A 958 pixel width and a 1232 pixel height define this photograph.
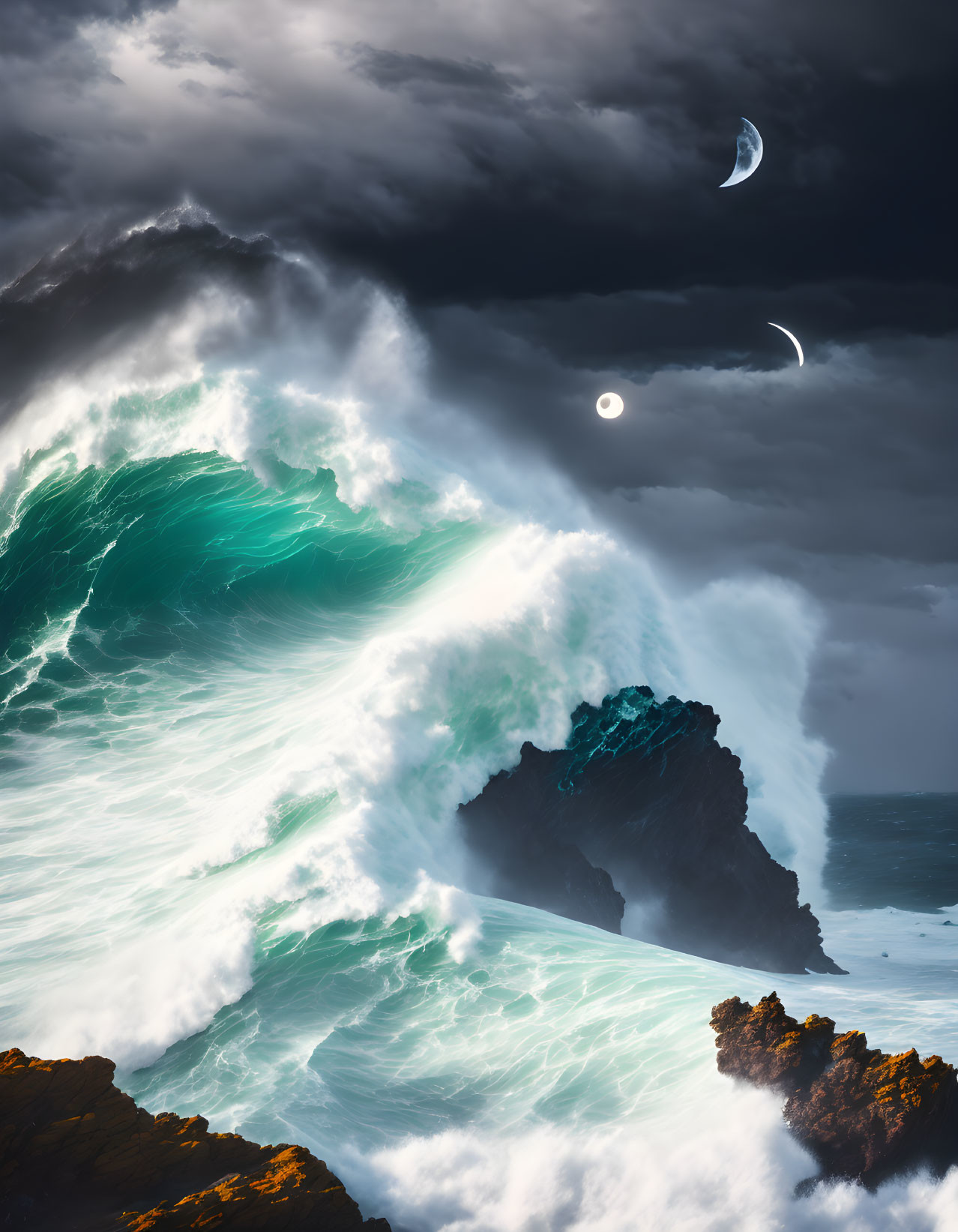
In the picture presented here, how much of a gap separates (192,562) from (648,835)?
39.0 ft

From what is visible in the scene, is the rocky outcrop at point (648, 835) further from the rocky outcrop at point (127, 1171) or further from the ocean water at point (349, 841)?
the rocky outcrop at point (127, 1171)

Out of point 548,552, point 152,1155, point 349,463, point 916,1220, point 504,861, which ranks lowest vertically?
point 916,1220

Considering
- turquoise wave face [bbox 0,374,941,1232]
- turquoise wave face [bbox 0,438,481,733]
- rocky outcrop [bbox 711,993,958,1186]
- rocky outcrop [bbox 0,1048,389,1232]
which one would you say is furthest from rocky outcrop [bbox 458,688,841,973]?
rocky outcrop [bbox 0,1048,389,1232]

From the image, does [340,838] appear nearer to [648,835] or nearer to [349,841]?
[349,841]

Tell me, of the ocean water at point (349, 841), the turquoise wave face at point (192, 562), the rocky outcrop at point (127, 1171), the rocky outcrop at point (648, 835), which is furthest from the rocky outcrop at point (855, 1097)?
the turquoise wave face at point (192, 562)

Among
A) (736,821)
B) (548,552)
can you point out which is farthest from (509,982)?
(548,552)

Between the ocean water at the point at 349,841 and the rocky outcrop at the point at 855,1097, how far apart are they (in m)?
0.24

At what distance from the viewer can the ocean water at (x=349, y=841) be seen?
28.4 feet

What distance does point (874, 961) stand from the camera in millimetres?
20188

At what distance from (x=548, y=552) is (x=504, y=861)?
6.64m

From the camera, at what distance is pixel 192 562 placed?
20031 mm

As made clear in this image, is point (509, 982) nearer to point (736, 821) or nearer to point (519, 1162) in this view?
point (519, 1162)

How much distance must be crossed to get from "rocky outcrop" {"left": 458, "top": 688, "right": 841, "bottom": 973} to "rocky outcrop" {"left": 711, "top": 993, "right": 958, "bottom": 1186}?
6.51 meters

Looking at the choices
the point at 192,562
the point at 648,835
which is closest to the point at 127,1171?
the point at 648,835
